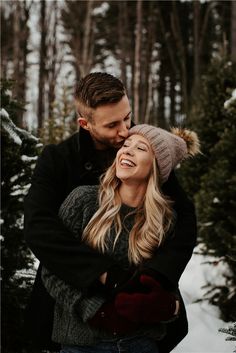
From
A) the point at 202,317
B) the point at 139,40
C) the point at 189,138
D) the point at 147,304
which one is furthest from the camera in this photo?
the point at 139,40

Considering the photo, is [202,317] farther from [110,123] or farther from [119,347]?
[110,123]

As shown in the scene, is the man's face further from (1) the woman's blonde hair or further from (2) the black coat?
(1) the woman's blonde hair

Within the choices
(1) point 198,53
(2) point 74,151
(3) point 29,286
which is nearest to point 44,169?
(2) point 74,151

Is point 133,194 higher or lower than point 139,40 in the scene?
higher

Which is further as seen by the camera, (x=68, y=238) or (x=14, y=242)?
(x=14, y=242)

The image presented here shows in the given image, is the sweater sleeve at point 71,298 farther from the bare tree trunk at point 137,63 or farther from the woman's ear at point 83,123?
the bare tree trunk at point 137,63

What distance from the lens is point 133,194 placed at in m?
2.31

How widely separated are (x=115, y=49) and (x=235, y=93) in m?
19.5

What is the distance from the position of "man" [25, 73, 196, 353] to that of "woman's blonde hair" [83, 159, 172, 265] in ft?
0.24

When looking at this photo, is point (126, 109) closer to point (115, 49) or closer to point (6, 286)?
point (6, 286)

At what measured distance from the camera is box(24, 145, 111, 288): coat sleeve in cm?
205

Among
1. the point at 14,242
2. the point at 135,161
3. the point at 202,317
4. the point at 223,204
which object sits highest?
the point at 135,161

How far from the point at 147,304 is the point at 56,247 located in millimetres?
468

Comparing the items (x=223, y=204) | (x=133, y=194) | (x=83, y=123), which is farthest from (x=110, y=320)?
(x=223, y=204)
